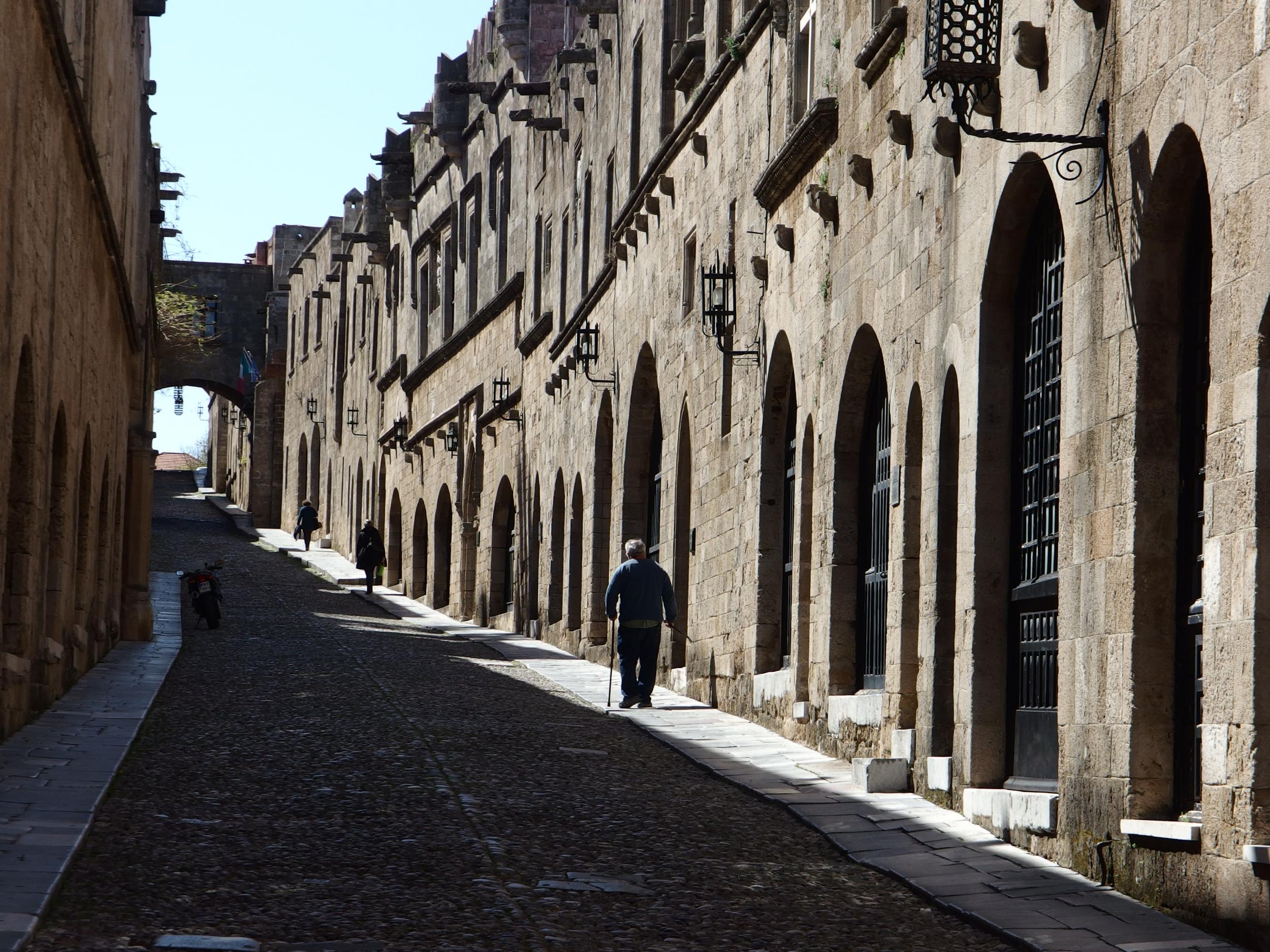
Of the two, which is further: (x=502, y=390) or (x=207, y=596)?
(x=502, y=390)

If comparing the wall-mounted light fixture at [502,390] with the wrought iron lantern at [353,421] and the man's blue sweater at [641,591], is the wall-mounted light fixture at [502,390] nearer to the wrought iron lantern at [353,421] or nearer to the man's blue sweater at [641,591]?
the man's blue sweater at [641,591]

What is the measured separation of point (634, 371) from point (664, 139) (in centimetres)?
262

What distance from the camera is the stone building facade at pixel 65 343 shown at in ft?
35.9

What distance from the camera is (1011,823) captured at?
875 cm

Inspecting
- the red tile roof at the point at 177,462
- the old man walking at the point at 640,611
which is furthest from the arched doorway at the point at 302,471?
the old man walking at the point at 640,611

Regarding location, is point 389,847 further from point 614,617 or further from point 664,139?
point 664,139

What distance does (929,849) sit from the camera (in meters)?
8.62

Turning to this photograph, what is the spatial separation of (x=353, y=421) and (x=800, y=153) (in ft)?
102

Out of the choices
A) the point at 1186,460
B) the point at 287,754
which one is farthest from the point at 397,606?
the point at 1186,460

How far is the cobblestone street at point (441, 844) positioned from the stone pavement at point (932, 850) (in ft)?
0.53

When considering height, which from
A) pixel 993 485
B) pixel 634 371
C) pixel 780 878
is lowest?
pixel 780 878

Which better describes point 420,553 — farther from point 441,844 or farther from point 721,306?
point 441,844

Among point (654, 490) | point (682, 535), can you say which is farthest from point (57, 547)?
point (654, 490)

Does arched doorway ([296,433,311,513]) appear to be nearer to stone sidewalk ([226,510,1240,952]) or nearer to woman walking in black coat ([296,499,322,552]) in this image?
woman walking in black coat ([296,499,322,552])
